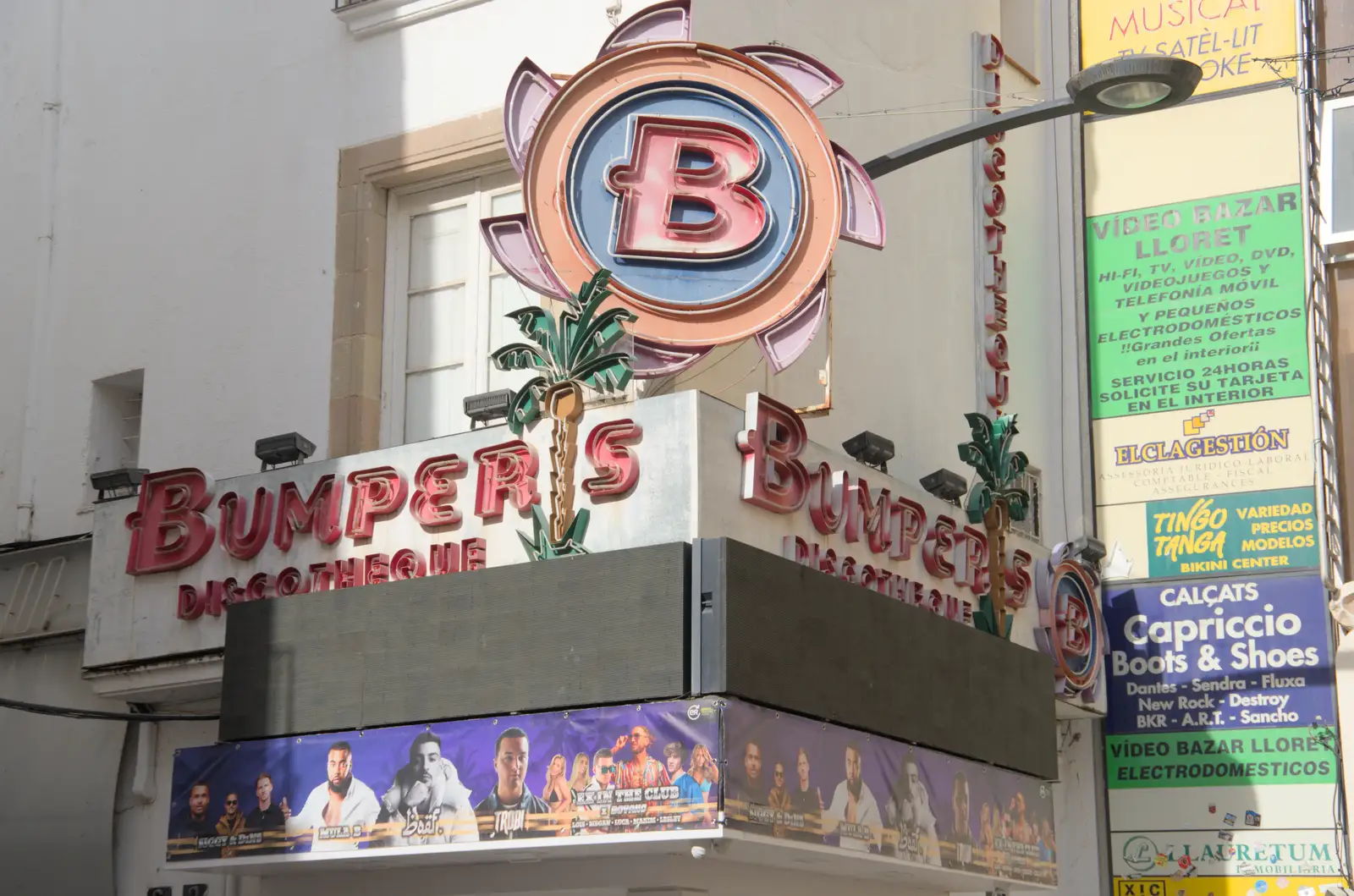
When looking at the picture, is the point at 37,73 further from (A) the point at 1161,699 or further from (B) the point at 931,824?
(A) the point at 1161,699

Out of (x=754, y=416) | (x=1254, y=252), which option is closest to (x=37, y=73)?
(x=754, y=416)

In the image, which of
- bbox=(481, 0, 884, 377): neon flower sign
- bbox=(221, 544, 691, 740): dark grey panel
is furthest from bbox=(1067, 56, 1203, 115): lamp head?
bbox=(221, 544, 691, 740): dark grey panel

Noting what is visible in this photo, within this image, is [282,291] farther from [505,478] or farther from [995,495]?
[995,495]

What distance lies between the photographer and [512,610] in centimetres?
1182

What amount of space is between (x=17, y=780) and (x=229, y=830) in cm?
371

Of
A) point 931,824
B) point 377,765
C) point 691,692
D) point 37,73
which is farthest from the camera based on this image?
point 37,73

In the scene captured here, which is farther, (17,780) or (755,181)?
(17,780)

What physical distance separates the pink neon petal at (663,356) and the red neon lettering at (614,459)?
0.75 m

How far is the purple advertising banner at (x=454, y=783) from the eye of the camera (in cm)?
1102

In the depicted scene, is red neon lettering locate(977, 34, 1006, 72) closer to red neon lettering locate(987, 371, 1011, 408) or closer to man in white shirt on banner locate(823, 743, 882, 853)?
red neon lettering locate(987, 371, 1011, 408)

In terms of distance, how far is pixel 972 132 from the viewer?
1282 cm

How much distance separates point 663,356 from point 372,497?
2.24 m

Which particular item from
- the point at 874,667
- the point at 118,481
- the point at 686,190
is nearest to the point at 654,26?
the point at 686,190

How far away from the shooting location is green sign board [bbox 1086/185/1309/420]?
60.2 feet
